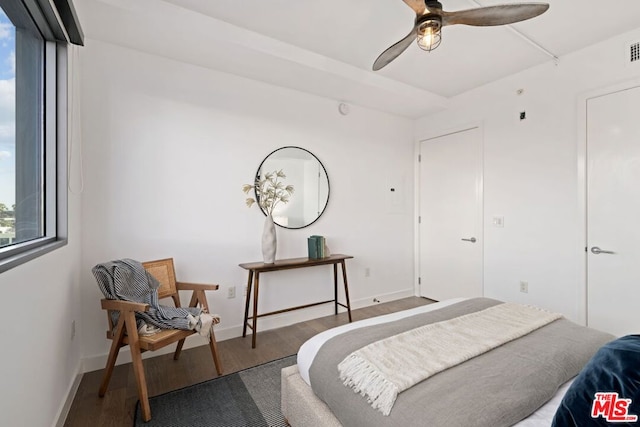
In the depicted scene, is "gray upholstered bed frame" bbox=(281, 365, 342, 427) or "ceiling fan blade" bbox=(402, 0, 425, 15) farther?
"ceiling fan blade" bbox=(402, 0, 425, 15)

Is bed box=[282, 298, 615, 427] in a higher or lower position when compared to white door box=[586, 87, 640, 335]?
lower

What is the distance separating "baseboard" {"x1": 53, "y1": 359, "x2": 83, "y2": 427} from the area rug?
364 millimetres

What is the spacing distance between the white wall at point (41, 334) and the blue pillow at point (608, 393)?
1727 mm

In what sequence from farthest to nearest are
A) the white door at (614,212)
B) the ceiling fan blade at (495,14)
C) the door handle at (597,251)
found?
1. the door handle at (597,251)
2. the white door at (614,212)
3. the ceiling fan blade at (495,14)

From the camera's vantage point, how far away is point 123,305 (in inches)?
71.3

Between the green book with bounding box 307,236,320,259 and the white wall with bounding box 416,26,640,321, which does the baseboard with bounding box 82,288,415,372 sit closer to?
the green book with bounding box 307,236,320,259

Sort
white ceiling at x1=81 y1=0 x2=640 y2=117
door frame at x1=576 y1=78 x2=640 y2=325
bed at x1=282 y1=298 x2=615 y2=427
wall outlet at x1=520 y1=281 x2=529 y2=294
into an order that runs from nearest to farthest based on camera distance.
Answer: bed at x1=282 y1=298 x2=615 y2=427 < white ceiling at x1=81 y1=0 x2=640 y2=117 < door frame at x1=576 y1=78 x2=640 y2=325 < wall outlet at x1=520 y1=281 x2=529 y2=294

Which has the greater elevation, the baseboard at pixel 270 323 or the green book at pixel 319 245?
the green book at pixel 319 245

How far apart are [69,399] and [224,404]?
0.93 meters

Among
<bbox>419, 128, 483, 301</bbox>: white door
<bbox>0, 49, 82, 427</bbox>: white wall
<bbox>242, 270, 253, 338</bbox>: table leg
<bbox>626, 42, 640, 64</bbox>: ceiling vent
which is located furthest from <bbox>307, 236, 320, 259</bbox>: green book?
<bbox>626, 42, 640, 64</bbox>: ceiling vent

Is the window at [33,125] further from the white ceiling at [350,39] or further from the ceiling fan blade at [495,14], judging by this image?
the ceiling fan blade at [495,14]

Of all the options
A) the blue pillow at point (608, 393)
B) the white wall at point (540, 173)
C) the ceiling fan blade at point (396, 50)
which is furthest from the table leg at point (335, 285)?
the blue pillow at point (608, 393)

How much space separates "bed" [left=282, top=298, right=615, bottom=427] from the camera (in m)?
1.01

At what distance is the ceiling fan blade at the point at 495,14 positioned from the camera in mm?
1498
